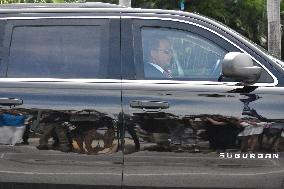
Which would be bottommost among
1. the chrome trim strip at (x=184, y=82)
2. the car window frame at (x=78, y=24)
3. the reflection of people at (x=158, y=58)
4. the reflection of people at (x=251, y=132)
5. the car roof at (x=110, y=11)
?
the reflection of people at (x=251, y=132)

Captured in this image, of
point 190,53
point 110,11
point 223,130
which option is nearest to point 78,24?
point 110,11

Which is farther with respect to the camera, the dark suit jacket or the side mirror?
the dark suit jacket

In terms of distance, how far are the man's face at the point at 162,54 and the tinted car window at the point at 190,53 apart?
0.02m

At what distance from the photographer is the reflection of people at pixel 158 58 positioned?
3.84 meters

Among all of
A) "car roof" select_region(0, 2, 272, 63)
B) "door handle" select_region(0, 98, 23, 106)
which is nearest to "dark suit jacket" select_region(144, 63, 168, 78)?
"car roof" select_region(0, 2, 272, 63)

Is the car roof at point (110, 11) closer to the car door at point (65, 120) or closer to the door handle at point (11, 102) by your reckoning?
the car door at point (65, 120)

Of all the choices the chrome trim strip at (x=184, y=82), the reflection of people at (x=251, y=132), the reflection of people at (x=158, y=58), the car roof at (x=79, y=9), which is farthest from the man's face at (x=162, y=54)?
the reflection of people at (x=251, y=132)

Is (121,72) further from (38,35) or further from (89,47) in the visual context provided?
(38,35)

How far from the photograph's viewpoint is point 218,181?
12.1 ft

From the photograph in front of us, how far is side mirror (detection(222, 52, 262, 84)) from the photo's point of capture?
11.8 ft

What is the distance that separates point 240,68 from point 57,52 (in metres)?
1.31

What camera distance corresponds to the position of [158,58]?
12.7 feet

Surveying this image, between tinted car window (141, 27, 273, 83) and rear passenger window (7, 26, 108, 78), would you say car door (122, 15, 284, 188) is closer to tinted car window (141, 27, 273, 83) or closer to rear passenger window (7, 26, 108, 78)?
tinted car window (141, 27, 273, 83)

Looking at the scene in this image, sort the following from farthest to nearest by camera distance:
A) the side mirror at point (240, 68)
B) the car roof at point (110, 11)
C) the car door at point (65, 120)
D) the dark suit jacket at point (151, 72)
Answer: the car roof at point (110, 11), the dark suit jacket at point (151, 72), the car door at point (65, 120), the side mirror at point (240, 68)
